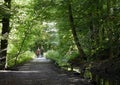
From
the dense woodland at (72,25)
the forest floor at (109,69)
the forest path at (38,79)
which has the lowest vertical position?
the forest path at (38,79)

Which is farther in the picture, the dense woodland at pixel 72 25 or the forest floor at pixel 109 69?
the dense woodland at pixel 72 25

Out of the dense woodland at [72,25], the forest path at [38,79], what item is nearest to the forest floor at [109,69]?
the dense woodland at [72,25]

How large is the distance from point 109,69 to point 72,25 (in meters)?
7.79

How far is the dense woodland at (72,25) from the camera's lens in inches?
580

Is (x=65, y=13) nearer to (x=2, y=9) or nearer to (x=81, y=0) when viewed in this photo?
(x=81, y=0)

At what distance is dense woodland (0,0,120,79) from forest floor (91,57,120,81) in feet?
1.29

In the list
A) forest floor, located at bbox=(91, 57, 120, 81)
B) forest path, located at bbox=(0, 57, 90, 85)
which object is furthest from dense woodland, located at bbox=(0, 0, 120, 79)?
forest path, located at bbox=(0, 57, 90, 85)

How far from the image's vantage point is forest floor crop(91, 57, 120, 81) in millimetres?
12415

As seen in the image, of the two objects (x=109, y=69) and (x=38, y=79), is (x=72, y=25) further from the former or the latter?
(x=109, y=69)

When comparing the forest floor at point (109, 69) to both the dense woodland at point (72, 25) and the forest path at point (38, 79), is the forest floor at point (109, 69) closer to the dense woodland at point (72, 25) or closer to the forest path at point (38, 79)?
the dense woodland at point (72, 25)

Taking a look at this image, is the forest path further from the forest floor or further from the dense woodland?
the dense woodland

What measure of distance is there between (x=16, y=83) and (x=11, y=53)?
1395cm

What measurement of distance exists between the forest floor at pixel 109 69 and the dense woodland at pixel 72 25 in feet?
1.29

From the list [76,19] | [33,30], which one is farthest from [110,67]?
[33,30]
